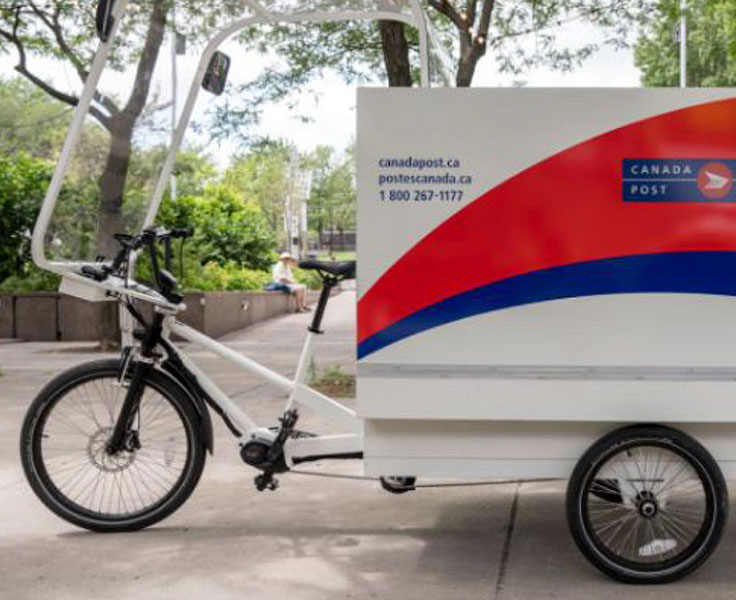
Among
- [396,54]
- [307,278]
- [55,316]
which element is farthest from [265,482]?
[307,278]

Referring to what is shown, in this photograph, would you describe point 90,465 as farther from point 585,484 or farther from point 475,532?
point 585,484

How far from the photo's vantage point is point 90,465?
201 inches

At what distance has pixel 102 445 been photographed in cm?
505

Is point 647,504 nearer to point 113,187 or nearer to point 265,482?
point 265,482

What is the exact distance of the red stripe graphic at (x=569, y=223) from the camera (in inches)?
165

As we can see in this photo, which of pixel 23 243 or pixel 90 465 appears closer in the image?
pixel 90 465

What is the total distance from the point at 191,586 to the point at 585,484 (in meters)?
1.53

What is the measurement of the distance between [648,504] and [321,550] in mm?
1363

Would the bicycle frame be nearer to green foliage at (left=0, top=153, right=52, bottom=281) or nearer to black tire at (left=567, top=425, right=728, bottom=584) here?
black tire at (left=567, top=425, right=728, bottom=584)

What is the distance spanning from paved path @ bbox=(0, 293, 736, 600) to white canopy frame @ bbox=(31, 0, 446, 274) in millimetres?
1240

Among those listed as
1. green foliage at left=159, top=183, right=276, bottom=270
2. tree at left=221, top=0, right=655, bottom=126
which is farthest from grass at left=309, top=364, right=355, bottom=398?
green foliage at left=159, top=183, right=276, bottom=270

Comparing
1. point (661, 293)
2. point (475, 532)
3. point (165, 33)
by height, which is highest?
point (165, 33)

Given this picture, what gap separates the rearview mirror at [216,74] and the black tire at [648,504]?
2.68m

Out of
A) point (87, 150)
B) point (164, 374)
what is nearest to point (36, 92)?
point (87, 150)
